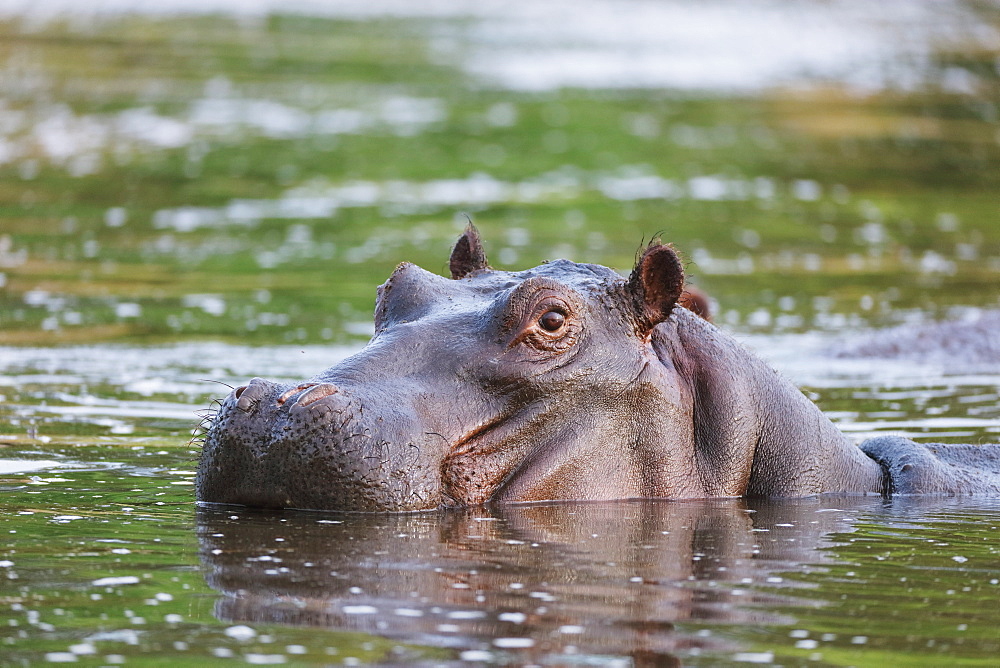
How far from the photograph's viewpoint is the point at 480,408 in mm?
7148

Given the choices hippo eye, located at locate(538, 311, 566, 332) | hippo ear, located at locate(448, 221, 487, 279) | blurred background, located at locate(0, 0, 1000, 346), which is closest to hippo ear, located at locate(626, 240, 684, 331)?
hippo eye, located at locate(538, 311, 566, 332)

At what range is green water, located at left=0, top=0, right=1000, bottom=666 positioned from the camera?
18.7 feet

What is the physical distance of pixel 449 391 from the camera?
7102 millimetres

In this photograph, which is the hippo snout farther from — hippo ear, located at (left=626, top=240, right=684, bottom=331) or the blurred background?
the blurred background

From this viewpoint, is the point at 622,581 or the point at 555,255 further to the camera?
the point at 555,255

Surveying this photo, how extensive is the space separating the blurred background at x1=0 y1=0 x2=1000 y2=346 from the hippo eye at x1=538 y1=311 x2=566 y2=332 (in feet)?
19.9

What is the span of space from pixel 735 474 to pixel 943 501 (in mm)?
1113

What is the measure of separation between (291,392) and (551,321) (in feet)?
3.77

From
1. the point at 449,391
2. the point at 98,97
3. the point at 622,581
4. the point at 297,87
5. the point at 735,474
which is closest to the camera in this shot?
the point at 622,581

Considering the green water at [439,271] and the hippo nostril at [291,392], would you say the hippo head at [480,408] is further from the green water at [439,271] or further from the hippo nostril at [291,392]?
the green water at [439,271]

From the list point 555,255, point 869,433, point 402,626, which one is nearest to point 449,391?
point 402,626

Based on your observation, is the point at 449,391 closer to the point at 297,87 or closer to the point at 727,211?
the point at 727,211

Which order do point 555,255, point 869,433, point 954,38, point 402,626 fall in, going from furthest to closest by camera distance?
1. point 954,38
2. point 555,255
3. point 869,433
4. point 402,626

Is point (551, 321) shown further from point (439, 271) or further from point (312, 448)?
point (439, 271)
